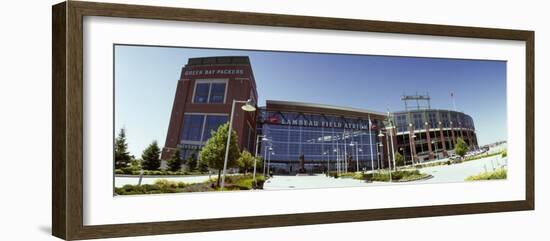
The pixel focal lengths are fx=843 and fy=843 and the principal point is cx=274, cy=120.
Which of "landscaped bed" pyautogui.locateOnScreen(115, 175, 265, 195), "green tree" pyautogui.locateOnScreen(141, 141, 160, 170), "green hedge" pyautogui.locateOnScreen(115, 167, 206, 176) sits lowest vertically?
"landscaped bed" pyautogui.locateOnScreen(115, 175, 265, 195)

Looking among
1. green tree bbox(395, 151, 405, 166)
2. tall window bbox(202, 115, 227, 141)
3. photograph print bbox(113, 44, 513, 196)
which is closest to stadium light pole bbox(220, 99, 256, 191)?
photograph print bbox(113, 44, 513, 196)

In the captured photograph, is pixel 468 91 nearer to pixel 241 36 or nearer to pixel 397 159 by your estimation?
pixel 397 159

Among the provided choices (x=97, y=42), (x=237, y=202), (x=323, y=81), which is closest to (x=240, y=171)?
(x=237, y=202)

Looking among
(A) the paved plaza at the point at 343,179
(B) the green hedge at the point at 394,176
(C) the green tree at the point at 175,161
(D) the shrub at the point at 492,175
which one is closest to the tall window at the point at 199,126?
(C) the green tree at the point at 175,161

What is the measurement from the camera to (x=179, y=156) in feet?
27.8

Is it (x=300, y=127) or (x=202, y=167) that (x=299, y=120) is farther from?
(x=202, y=167)

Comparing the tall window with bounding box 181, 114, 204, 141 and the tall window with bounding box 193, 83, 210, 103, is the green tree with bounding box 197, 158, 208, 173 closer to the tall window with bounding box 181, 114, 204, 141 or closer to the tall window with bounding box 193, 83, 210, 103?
the tall window with bounding box 181, 114, 204, 141

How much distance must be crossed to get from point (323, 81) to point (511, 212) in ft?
9.95

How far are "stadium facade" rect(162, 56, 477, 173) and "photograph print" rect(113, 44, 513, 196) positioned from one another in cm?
1

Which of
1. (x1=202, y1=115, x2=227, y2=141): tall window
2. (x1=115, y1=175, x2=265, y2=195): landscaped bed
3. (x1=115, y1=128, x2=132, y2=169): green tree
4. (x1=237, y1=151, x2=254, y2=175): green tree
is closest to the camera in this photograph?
(x1=115, y1=128, x2=132, y2=169): green tree

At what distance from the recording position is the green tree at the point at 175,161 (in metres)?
8.41

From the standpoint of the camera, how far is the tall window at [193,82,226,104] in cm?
860

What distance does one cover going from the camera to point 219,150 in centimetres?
866

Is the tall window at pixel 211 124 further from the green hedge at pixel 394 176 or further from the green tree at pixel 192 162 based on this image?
the green hedge at pixel 394 176
